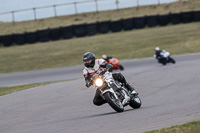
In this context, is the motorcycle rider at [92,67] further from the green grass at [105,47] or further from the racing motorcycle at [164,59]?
the green grass at [105,47]

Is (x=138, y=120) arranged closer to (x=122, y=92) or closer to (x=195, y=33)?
(x=122, y=92)

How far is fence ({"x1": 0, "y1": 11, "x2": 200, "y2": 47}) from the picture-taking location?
33.4 m

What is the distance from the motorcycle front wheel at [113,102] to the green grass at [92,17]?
3075cm

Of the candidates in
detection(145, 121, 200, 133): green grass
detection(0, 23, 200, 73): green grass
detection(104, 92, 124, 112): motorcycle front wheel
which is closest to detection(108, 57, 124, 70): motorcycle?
detection(0, 23, 200, 73): green grass

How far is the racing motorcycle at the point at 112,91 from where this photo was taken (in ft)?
27.5

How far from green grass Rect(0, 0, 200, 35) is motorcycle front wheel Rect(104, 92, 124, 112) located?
101ft

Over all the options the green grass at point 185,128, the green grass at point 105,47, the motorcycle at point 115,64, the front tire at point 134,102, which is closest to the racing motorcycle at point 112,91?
the front tire at point 134,102

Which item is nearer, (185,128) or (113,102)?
(185,128)

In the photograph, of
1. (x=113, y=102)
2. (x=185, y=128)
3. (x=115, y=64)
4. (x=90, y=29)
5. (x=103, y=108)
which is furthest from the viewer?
(x=90, y=29)

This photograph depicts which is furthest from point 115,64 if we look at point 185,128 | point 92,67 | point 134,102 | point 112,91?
point 185,128

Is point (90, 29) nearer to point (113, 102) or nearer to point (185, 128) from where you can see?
point (113, 102)

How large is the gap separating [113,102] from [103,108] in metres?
1.54

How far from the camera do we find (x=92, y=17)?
42000 millimetres

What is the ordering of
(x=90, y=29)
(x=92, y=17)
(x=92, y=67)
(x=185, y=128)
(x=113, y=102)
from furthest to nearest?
(x=92, y=17) → (x=90, y=29) → (x=92, y=67) → (x=113, y=102) → (x=185, y=128)
